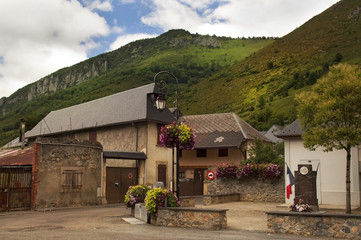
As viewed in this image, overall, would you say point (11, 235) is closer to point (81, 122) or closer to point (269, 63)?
point (81, 122)

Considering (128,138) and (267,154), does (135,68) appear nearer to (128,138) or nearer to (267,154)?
(128,138)

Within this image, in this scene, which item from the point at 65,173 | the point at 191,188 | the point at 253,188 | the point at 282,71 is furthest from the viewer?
the point at 282,71

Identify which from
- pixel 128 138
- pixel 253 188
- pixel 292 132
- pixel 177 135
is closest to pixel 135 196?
pixel 177 135

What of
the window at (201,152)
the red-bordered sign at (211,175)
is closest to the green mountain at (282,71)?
the window at (201,152)

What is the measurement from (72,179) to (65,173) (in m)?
0.58

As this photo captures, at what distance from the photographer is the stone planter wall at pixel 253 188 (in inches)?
1029

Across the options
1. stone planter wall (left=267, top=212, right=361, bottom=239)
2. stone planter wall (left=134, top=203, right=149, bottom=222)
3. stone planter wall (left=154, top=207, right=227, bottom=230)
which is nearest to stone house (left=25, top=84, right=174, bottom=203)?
stone planter wall (left=134, top=203, right=149, bottom=222)

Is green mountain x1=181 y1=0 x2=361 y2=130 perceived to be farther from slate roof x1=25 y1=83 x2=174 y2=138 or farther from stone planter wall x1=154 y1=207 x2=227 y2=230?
stone planter wall x1=154 y1=207 x2=227 y2=230

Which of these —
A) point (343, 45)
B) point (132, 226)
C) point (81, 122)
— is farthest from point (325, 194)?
point (343, 45)

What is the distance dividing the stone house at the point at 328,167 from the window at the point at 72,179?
39.4 feet

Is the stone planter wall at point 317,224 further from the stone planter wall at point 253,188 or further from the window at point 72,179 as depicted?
the window at point 72,179

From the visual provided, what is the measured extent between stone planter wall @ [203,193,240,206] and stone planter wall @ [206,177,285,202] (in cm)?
68

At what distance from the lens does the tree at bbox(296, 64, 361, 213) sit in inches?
674

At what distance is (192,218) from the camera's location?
1346cm
